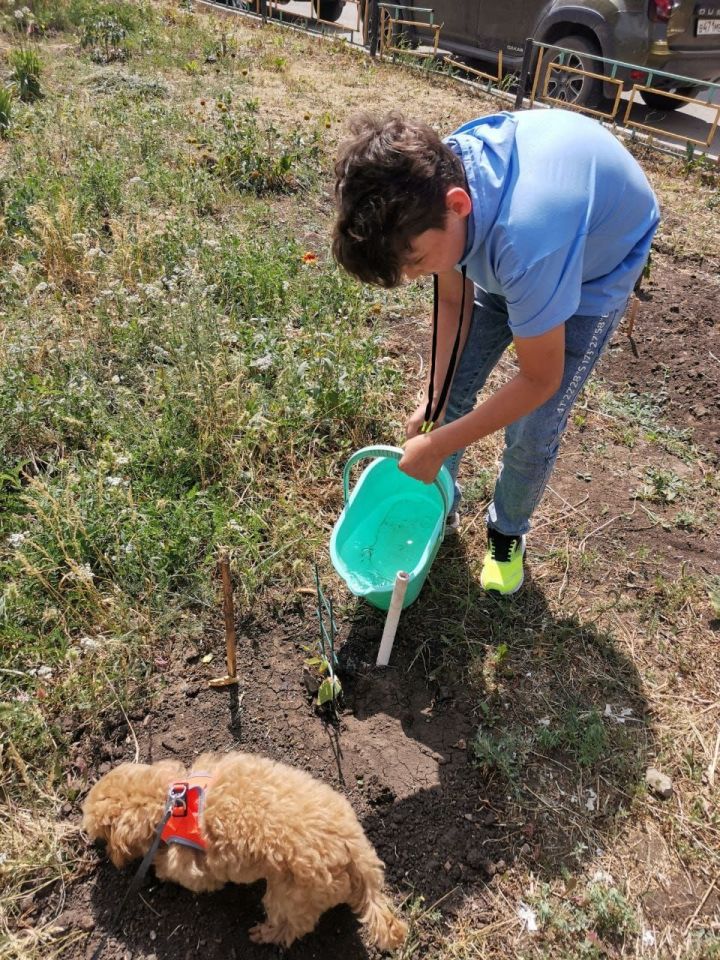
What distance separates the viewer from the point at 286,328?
10.9 feet

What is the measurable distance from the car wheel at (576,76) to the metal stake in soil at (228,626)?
6.49m

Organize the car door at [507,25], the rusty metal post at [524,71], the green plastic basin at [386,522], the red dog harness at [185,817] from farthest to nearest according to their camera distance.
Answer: the car door at [507,25] < the rusty metal post at [524,71] < the green plastic basin at [386,522] < the red dog harness at [185,817]

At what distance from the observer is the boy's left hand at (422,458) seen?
1.67 metres

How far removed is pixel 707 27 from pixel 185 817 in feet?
24.1

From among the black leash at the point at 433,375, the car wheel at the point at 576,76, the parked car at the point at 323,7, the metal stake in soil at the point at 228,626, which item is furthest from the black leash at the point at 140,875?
the parked car at the point at 323,7

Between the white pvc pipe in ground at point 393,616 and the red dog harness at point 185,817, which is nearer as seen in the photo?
the red dog harness at point 185,817

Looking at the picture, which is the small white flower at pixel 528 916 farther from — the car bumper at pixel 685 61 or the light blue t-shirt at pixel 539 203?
the car bumper at pixel 685 61

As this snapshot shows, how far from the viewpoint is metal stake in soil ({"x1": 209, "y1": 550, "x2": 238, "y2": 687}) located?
179cm

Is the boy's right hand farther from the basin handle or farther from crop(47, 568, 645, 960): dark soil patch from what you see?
crop(47, 568, 645, 960): dark soil patch

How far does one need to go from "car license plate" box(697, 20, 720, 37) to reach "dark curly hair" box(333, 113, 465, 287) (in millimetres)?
6207

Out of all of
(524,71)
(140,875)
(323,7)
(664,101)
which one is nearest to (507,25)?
(524,71)

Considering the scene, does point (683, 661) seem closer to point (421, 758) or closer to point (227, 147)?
point (421, 758)

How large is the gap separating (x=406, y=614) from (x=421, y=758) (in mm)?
503

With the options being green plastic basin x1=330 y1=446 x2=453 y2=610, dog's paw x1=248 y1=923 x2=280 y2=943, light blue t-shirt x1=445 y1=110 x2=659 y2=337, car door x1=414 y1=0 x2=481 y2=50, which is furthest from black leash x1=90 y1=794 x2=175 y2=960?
car door x1=414 y1=0 x2=481 y2=50
